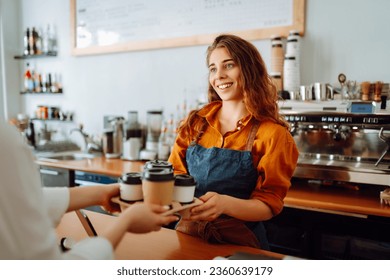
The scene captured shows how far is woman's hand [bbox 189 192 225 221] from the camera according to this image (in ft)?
3.45

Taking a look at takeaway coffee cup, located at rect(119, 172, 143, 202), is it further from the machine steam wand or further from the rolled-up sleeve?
the machine steam wand

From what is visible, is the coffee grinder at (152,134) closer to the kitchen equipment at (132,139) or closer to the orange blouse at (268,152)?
the kitchen equipment at (132,139)

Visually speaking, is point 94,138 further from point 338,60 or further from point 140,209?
point 140,209

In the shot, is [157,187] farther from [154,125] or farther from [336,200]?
[154,125]

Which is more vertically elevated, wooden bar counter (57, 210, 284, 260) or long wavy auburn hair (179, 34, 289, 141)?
long wavy auburn hair (179, 34, 289, 141)

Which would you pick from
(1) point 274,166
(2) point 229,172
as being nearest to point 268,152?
(1) point 274,166

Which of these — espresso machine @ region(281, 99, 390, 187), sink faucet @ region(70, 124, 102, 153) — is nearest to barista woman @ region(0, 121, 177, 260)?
espresso machine @ region(281, 99, 390, 187)

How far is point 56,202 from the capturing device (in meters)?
0.99

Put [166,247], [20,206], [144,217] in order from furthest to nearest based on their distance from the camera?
[166,247] < [144,217] < [20,206]

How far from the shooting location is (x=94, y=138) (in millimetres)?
3383

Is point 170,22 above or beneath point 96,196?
above

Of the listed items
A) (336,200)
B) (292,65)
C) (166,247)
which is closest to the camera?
(166,247)

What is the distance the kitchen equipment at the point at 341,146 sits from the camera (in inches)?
71.3

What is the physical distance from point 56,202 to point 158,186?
0.30 metres
